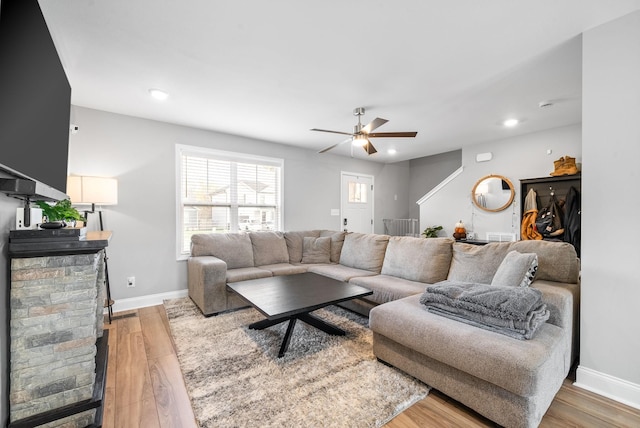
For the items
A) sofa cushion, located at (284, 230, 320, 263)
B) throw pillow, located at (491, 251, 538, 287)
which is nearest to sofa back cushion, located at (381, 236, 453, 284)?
throw pillow, located at (491, 251, 538, 287)

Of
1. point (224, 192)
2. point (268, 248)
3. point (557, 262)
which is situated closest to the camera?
point (557, 262)

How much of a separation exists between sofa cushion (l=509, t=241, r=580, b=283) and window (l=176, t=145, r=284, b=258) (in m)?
3.72

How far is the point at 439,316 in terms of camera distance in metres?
1.87

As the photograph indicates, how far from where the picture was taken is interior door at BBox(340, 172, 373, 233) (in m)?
6.00

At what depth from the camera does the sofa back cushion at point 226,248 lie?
3619 mm

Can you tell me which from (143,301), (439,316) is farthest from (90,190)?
(439,316)

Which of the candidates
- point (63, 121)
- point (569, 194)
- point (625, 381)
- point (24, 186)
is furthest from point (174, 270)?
point (569, 194)

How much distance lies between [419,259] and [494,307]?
4.48ft

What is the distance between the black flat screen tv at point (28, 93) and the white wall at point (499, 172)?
Result: 5561mm

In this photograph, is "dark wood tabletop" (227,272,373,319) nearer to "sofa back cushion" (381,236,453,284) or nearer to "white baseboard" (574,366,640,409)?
"sofa back cushion" (381,236,453,284)

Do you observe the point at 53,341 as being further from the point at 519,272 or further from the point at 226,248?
the point at 519,272

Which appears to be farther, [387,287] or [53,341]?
[387,287]

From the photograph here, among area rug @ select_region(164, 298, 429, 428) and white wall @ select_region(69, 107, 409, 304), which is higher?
white wall @ select_region(69, 107, 409, 304)

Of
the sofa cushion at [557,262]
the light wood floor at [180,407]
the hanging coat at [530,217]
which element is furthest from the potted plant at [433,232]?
the light wood floor at [180,407]
